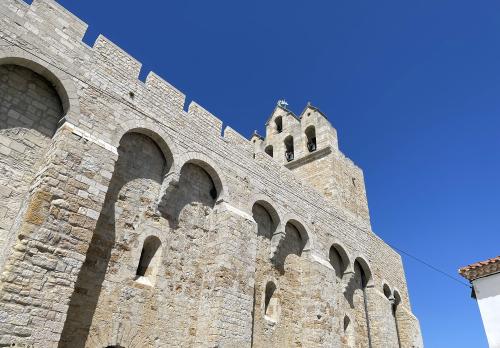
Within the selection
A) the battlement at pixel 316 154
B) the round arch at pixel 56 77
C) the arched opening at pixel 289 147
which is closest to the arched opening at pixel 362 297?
the battlement at pixel 316 154

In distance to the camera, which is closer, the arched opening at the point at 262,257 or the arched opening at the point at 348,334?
the arched opening at the point at 262,257

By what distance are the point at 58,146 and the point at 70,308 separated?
2.80 m

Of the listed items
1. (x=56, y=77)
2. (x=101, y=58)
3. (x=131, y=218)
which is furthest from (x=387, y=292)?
(x=56, y=77)

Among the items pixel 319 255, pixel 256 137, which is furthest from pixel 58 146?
pixel 256 137

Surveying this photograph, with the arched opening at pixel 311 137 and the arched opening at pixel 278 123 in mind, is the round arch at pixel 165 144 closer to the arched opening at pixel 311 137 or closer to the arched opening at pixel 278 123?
the arched opening at pixel 311 137

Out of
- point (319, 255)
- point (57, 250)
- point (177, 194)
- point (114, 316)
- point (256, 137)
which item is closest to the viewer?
point (57, 250)

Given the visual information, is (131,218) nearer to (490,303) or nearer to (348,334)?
(348,334)

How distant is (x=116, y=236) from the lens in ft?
23.5

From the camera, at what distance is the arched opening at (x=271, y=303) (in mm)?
9898

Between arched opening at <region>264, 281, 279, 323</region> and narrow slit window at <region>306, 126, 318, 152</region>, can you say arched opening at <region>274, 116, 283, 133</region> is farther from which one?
arched opening at <region>264, 281, 279, 323</region>

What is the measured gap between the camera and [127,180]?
25.5ft

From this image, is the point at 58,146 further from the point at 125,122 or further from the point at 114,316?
the point at 114,316

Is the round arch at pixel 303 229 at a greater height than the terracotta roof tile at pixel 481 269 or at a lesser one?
greater

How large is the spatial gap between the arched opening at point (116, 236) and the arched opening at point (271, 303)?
399 centimetres
